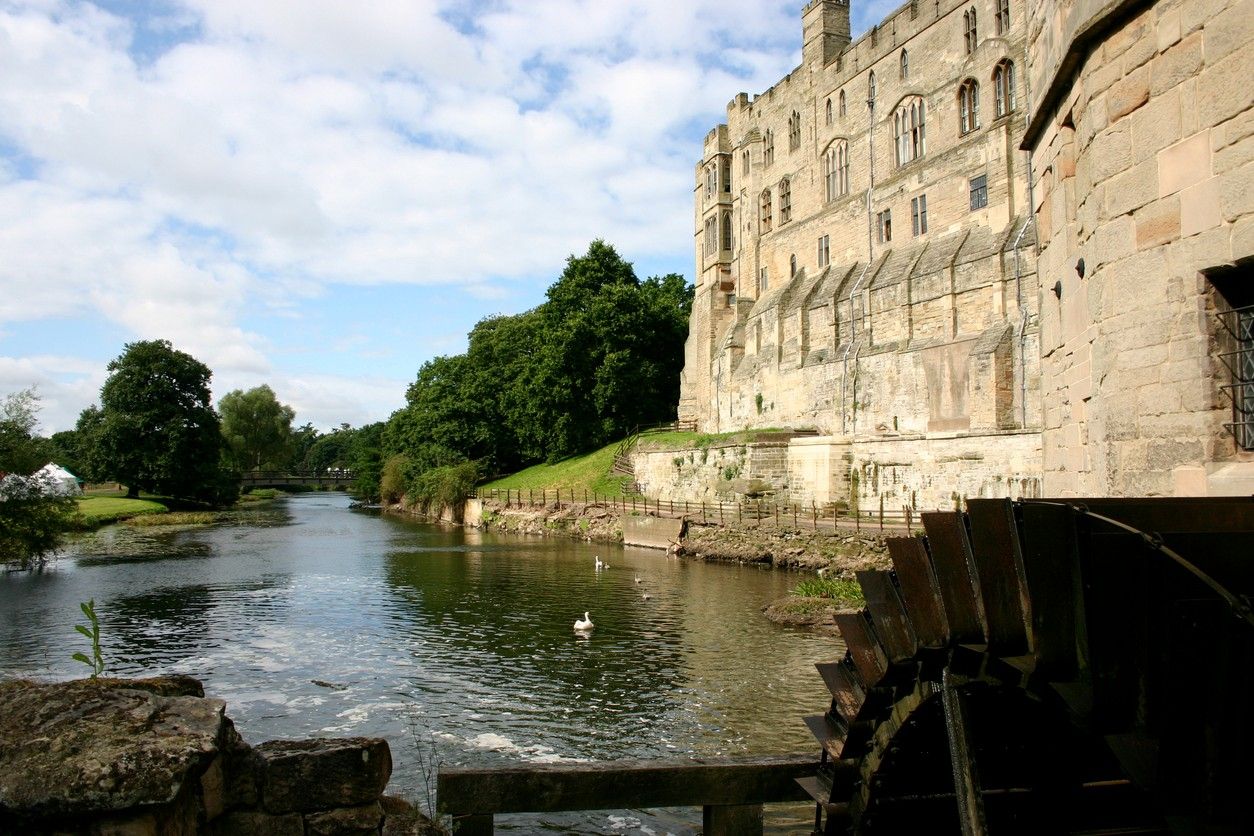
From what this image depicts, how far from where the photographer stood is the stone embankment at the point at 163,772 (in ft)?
12.1

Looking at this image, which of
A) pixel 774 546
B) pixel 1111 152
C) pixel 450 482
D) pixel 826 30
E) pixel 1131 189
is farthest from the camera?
pixel 450 482

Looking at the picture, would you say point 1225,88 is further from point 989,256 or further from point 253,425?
point 253,425

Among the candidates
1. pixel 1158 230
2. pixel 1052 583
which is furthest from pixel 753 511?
pixel 1052 583

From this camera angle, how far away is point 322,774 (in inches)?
183

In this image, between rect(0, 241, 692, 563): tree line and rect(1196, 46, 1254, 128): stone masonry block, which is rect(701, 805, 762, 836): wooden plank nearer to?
rect(1196, 46, 1254, 128): stone masonry block

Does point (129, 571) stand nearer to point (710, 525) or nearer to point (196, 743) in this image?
point (710, 525)

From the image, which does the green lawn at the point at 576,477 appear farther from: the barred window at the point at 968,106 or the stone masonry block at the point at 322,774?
the stone masonry block at the point at 322,774

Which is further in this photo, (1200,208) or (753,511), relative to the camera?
(753,511)

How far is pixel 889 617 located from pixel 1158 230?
2.53 meters

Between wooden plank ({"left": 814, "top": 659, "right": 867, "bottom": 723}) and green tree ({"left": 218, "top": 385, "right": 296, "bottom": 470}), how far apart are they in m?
90.0

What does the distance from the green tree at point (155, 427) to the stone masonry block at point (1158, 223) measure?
201 feet

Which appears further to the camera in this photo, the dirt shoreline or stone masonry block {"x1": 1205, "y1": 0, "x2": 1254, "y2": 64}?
the dirt shoreline

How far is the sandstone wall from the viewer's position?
432 centimetres

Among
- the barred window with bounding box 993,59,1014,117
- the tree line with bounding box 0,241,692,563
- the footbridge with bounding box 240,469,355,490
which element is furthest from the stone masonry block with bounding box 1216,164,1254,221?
the footbridge with bounding box 240,469,355,490
